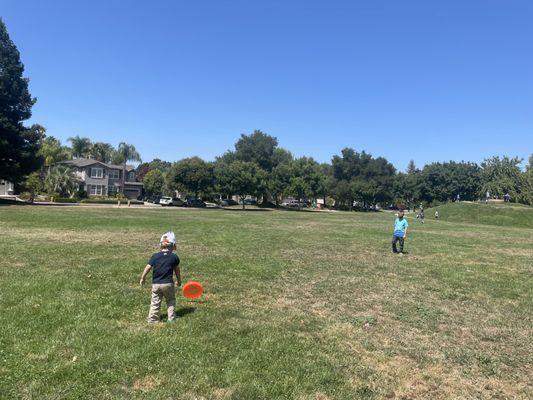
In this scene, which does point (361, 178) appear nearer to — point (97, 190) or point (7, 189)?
point (97, 190)

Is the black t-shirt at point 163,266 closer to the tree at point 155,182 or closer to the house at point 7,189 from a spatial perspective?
the house at point 7,189

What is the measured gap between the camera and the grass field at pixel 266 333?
5230 millimetres

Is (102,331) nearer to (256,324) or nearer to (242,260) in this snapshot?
(256,324)

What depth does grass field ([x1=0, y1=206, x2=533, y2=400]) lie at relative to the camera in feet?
17.2

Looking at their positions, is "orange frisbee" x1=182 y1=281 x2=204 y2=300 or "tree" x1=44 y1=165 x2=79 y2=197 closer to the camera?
"orange frisbee" x1=182 y1=281 x2=204 y2=300

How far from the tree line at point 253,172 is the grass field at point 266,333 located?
44.4 meters

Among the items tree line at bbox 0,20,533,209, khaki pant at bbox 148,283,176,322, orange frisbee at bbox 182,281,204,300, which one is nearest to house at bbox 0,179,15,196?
tree line at bbox 0,20,533,209

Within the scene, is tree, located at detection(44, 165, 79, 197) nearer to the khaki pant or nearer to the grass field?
the grass field

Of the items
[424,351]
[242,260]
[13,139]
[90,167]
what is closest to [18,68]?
[13,139]

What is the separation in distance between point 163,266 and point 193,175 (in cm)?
6589

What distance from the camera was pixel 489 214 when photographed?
58.1 m

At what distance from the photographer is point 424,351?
21.8ft

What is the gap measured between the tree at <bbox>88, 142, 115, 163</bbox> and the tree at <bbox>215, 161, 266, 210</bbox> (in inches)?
1844

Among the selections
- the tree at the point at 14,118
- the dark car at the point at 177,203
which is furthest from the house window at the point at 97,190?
the tree at the point at 14,118
